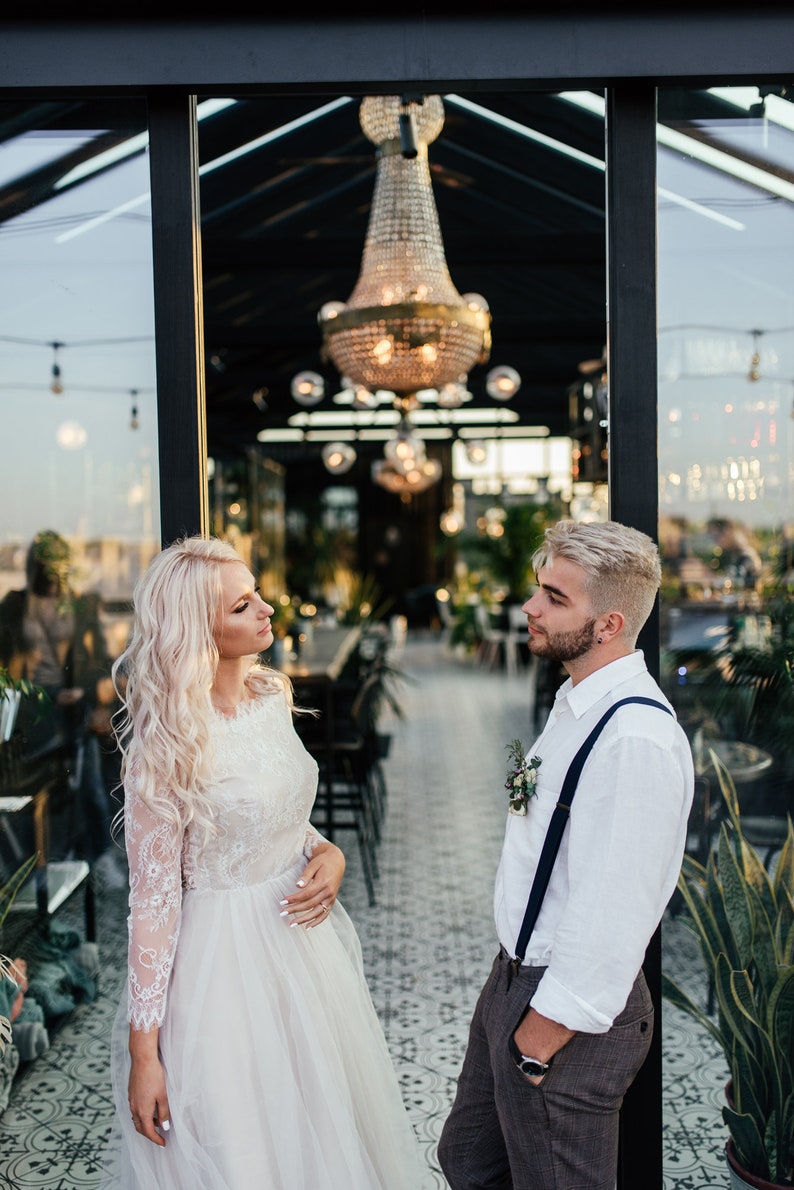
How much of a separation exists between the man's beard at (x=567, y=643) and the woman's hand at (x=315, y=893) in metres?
0.60

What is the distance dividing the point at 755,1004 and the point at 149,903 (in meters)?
1.28

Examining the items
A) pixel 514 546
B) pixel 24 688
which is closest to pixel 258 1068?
pixel 24 688

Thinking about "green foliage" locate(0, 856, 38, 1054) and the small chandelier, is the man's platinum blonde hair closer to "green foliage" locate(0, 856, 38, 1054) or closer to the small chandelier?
"green foliage" locate(0, 856, 38, 1054)

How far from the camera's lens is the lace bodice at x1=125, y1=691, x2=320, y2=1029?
5.15 feet

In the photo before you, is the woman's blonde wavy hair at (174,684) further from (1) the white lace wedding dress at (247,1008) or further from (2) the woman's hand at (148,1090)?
(2) the woman's hand at (148,1090)

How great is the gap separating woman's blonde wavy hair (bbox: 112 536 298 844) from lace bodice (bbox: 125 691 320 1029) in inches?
1.5

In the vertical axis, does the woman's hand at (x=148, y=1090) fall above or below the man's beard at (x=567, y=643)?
below

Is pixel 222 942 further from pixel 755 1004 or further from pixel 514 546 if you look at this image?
pixel 514 546

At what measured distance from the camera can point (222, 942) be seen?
165cm

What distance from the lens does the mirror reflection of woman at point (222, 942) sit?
157 cm

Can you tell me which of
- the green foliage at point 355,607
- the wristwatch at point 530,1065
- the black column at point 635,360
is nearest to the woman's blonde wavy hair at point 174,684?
the wristwatch at point 530,1065

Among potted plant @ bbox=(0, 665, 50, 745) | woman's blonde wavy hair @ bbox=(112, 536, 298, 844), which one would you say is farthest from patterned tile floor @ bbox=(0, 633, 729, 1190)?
woman's blonde wavy hair @ bbox=(112, 536, 298, 844)

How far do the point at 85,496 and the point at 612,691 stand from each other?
2.08 metres

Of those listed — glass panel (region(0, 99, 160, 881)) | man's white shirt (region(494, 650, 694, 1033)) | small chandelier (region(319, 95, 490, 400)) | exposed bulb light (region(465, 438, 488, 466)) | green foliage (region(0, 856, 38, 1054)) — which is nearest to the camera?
man's white shirt (region(494, 650, 694, 1033))
